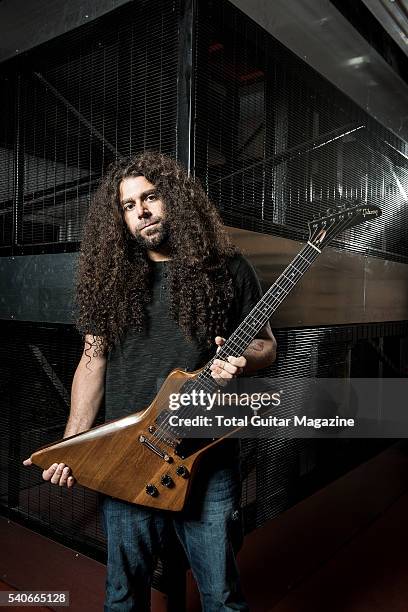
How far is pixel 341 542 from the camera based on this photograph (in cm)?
257

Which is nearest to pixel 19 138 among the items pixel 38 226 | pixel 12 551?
pixel 38 226

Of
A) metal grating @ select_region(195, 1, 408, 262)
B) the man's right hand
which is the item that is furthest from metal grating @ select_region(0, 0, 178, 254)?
the man's right hand

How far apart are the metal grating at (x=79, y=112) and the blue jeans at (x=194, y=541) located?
1.23m

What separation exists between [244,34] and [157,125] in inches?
22.4

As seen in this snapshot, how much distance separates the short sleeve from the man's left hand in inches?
7.1

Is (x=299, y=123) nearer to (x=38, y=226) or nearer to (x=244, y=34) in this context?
(x=244, y=34)

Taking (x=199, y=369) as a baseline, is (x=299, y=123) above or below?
above

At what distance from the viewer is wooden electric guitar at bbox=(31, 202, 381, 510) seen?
133 cm

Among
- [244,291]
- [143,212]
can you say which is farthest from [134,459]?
[143,212]

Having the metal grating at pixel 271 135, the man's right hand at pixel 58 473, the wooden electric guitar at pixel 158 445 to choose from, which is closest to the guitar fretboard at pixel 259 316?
the wooden electric guitar at pixel 158 445

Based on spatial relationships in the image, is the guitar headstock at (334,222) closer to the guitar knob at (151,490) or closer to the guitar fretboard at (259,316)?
the guitar fretboard at (259,316)

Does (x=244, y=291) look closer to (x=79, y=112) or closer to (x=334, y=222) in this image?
(x=334, y=222)

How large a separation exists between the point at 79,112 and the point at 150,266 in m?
1.12

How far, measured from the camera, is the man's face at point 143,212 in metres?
1.44
